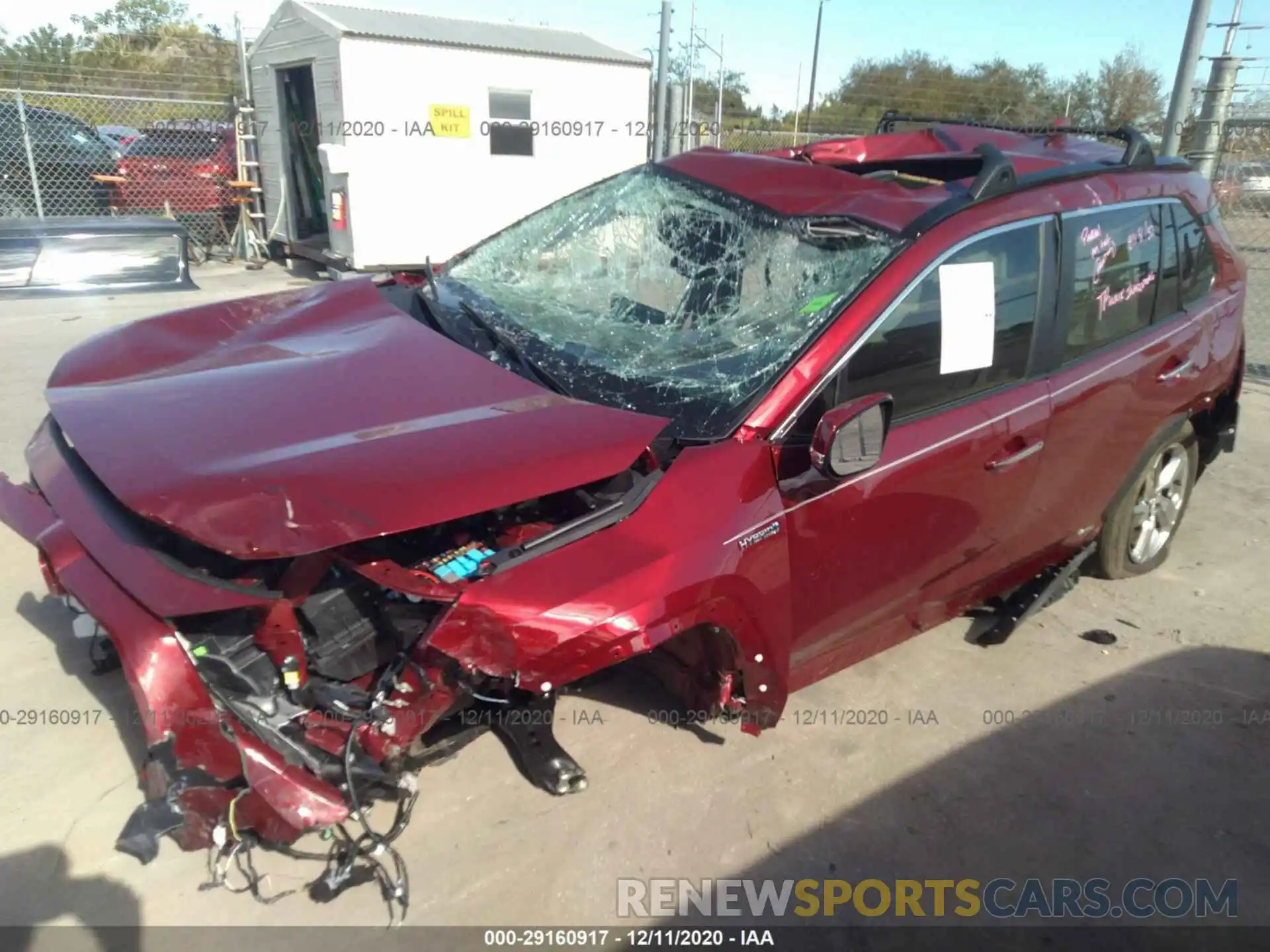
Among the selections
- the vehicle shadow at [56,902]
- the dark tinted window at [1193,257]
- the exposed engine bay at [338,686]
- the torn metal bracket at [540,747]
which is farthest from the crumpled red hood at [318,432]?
the dark tinted window at [1193,257]

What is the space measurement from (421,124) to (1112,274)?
8.25m

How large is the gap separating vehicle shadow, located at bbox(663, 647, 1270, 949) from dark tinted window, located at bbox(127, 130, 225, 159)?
12293 millimetres

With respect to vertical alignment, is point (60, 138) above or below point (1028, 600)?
above

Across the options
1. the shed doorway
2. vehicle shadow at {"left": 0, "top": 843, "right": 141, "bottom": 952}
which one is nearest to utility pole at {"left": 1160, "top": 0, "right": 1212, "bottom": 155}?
vehicle shadow at {"left": 0, "top": 843, "right": 141, "bottom": 952}

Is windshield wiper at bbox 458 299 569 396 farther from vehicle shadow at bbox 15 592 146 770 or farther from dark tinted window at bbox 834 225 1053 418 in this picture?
vehicle shadow at bbox 15 592 146 770

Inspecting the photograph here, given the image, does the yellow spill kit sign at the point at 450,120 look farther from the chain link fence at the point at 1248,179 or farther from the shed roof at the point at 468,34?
the chain link fence at the point at 1248,179

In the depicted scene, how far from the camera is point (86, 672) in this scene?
3141 millimetres

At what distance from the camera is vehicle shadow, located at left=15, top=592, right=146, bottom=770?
2857 mm

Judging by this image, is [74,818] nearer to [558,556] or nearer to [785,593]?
[558,556]

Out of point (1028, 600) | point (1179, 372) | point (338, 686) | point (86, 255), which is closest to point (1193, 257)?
point (1179, 372)

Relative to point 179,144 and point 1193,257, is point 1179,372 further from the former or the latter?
point 179,144

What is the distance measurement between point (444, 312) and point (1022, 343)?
1.98m

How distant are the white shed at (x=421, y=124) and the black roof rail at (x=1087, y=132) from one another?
589 cm

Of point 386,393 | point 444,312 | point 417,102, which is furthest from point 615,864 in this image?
point 417,102
